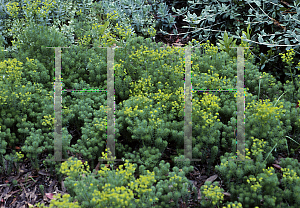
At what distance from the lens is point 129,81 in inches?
154

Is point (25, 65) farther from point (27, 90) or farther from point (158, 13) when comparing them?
point (158, 13)

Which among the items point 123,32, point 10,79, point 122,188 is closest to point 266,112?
point 122,188

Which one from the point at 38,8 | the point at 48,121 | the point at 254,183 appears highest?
the point at 38,8

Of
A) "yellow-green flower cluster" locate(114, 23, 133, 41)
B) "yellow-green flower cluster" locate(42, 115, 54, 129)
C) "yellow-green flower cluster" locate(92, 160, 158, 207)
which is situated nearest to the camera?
"yellow-green flower cluster" locate(92, 160, 158, 207)

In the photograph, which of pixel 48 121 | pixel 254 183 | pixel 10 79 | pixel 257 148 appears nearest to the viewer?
pixel 254 183

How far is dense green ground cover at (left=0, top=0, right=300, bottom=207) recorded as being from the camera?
2.63 meters

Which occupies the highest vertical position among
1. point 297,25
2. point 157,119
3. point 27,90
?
point 297,25

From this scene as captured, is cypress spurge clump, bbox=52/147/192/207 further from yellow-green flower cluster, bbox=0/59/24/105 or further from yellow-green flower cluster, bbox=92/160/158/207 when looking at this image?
yellow-green flower cluster, bbox=0/59/24/105

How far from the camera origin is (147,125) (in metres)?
3.29

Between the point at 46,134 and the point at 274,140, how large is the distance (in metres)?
2.38

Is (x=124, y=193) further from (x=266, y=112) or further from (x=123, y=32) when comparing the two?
(x=123, y=32)

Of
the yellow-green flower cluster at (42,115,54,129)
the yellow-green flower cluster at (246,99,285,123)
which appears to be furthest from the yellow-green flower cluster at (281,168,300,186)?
the yellow-green flower cluster at (42,115,54,129)

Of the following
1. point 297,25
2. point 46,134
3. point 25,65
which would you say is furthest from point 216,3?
point 46,134

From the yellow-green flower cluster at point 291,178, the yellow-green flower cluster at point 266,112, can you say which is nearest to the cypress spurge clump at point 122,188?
the yellow-green flower cluster at point 291,178
